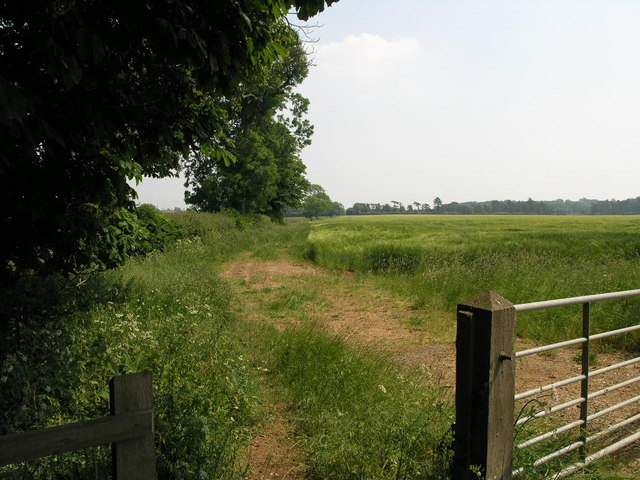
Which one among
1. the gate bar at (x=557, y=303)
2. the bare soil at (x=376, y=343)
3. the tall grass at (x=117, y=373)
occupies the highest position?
the gate bar at (x=557, y=303)

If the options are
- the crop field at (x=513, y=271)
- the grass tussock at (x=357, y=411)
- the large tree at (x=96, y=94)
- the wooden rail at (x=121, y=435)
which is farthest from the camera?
the crop field at (x=513, y=271)

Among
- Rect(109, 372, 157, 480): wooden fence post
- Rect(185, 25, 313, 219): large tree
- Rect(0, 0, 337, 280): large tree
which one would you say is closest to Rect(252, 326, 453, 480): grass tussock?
Rect(109, 372, 157, 480): wooden fence post

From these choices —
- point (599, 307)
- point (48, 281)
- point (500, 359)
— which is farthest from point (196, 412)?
point (599, 307)

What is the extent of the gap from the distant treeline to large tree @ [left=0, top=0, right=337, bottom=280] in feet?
358

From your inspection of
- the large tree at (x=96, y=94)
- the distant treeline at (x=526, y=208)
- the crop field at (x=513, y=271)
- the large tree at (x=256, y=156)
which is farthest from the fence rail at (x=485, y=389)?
the distant treeline at (x=526, y=208)

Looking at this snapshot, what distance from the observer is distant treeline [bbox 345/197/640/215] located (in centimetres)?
9807

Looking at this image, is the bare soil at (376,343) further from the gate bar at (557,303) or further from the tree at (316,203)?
the tree at (316,203)

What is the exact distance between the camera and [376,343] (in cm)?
693

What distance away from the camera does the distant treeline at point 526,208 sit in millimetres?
98075

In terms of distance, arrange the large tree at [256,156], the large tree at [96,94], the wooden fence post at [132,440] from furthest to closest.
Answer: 1. the large tree at [256,156]
2. the large tree at [96,94]
3. the wooden fence post at [132,440]

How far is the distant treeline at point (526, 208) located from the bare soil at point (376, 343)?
103m

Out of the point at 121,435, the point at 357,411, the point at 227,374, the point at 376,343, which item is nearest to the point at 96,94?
the point at 227,374

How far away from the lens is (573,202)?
13538 cm

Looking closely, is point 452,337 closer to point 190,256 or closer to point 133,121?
point 133,121
